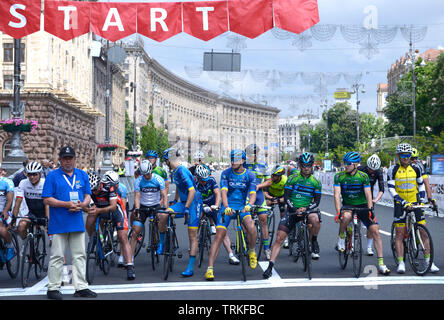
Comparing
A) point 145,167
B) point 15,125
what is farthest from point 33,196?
point 15,125

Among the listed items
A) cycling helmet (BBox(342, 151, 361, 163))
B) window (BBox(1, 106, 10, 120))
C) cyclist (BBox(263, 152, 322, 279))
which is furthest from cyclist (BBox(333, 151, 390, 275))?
window (BBox(1, 106, 10, 120))

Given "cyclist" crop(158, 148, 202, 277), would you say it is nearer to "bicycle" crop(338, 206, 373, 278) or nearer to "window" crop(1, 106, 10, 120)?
"bicycle" crop(338, 206, 373, 278)

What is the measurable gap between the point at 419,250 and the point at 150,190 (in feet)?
13.9

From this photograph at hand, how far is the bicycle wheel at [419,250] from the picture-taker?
8977 millimetres

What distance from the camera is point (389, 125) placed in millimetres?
77500

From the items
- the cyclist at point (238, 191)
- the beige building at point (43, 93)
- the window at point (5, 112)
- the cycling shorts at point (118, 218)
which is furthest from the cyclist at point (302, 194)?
the window at point (5, 112)

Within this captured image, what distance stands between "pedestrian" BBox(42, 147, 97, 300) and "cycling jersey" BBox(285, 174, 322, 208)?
3083 mm

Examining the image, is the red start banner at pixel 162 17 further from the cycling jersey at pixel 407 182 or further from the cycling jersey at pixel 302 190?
the cycling jersey at pixel 302 190

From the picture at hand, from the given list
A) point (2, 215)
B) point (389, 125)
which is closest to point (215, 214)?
point (2, 215)

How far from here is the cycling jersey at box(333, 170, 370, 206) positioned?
9.29 m

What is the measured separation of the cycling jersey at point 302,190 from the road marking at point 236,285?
1.14 metres

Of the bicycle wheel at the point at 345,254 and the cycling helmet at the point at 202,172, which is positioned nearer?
the bicycle wheel at the point at 345,254

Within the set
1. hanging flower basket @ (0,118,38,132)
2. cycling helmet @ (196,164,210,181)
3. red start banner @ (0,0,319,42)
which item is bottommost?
cycling helmet @ (196,164,210,181)
